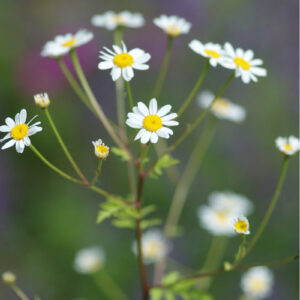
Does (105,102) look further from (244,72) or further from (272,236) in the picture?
(244,72)

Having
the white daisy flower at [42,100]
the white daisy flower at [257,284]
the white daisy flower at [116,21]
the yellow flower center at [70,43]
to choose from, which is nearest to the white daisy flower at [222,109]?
the white daisy flower at [116,21]

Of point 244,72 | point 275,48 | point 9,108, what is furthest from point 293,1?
point 244,72

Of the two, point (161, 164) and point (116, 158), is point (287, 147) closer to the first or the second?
point (161, 164)

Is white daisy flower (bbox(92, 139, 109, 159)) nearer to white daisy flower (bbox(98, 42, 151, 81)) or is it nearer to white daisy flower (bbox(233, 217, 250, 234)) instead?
white daisy flower (bbox(98, 42, 151, 81))

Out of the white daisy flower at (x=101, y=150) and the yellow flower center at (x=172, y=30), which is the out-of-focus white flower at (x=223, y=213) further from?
the white daisy flower at (x=101, y=150)

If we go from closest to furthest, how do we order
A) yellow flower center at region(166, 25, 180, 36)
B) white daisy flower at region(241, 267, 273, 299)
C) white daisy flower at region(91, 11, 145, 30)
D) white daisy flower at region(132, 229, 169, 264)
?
yellow flower center at region(166, 25, 180, 36), white daisy flower at region(91, 11, 145, 30), white daisy flower at region(241, 267, 273, 299), white daisy flower at region(132, 229, 169, 264)

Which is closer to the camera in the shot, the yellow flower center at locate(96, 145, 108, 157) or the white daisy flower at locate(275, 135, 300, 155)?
the yellow flower center at locate(96, 145, 108, 157)

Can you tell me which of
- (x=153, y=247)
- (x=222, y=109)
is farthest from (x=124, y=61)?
(x=153, y=247)

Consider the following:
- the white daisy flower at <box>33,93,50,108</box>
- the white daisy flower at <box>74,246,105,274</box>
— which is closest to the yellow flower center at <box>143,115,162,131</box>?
the white daisy flower at <box>33,93,50,108</box>
